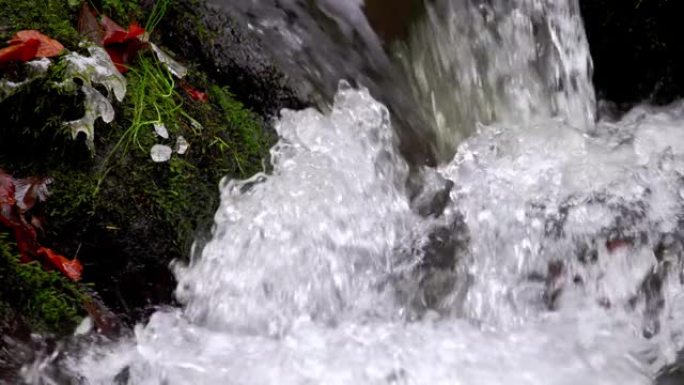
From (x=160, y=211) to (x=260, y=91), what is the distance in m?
0.72

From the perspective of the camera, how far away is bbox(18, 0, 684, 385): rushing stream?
7.54 feet

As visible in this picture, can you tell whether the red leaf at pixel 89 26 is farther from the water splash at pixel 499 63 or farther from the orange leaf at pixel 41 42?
the water splash at pixel 499 63

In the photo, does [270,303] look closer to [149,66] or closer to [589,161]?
[149,66]

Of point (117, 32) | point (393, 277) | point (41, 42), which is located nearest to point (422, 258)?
point (393, 277)

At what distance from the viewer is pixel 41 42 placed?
2.27 meters

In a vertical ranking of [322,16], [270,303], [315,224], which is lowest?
[270,303]

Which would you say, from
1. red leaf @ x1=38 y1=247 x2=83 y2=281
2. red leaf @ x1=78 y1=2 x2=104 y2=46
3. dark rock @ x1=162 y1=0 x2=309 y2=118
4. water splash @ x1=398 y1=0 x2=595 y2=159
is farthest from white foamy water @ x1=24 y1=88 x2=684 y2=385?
red leaf @ x1=78 y1=2 x2=104 y2=46

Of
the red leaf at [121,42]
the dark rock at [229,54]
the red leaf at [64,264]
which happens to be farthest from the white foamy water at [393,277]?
the red leaf at [121,42]

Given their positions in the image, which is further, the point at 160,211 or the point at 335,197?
the point at 335,197

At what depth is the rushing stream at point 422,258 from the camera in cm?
230

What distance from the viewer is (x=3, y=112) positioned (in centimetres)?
217

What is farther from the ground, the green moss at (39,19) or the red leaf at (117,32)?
the red leaf at (117,32)

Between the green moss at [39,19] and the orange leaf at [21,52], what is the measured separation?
12 centimetres

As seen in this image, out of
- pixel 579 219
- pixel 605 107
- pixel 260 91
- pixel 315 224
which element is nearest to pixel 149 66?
pixel 260 91
